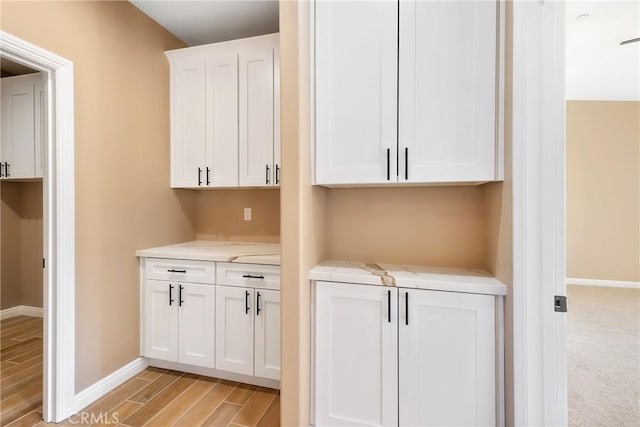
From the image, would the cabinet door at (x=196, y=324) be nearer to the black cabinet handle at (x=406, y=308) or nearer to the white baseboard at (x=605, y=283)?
the black cabinet handle at (x=406, y=308)

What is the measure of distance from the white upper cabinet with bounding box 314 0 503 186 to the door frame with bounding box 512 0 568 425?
0.18 meters

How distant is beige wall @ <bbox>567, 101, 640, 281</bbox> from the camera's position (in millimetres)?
4418

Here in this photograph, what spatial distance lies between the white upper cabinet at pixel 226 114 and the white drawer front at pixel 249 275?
66cm

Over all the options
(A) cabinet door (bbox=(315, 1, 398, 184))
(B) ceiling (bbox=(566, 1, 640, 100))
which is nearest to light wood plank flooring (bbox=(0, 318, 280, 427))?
(A) cabinet door (bbox=(315, 1, 398, 184))

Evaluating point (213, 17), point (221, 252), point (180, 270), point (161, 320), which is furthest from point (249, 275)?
point (213, 17)

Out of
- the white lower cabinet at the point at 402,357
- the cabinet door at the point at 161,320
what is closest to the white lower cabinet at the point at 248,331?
the cabinet door at the point at 161,320

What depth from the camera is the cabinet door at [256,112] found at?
2.33 m

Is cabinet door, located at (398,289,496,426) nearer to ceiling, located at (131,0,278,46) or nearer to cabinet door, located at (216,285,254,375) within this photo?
cabinet door, located at (216,285,254,375)

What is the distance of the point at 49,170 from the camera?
5.71ft

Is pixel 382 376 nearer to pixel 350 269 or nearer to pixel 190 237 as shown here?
pixel 350 269

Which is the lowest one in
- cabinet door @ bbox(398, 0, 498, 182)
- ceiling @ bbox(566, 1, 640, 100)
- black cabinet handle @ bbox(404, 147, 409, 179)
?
black cabinet handle @ bbox(404, 147, 409, 179)

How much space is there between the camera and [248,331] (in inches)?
82.6

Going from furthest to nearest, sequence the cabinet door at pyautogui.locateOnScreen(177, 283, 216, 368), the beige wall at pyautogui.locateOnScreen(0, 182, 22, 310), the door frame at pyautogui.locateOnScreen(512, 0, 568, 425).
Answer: the beige wall at pyautogui.locateOnScreen(0, 182, 22, 310) < the cabinet door at pyautogui.locateOnScreen(177, 283, 216, 368) < the door frame at pyautogui.locateOnScreen(512, 0, 568, 425)

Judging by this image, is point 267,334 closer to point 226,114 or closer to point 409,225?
point 409,225
